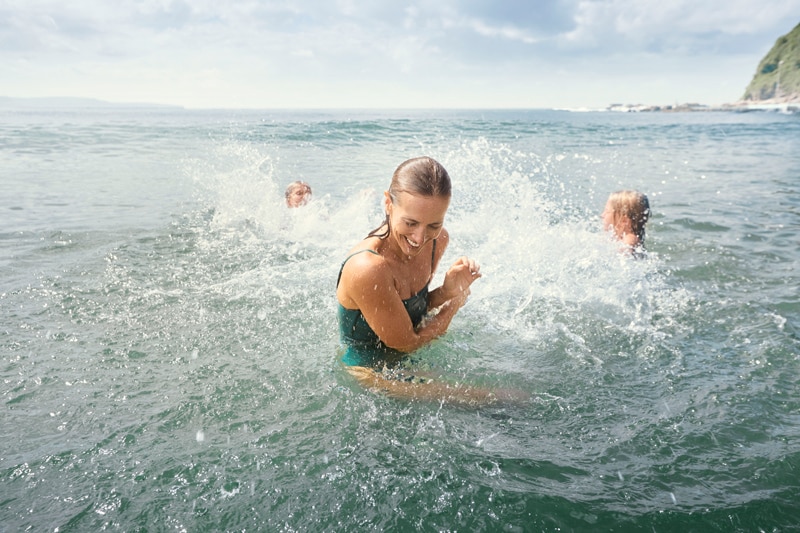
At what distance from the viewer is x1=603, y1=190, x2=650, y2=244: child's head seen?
6.68 meters

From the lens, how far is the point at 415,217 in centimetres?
294

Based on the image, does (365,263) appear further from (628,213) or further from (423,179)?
(628,213)

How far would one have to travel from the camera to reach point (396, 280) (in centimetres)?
334

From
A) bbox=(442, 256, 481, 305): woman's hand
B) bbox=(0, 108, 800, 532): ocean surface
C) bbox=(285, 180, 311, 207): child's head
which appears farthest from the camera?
bbox=(285, 180, 311, 207): child's head

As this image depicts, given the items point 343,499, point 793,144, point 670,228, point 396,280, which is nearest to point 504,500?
point 343,499

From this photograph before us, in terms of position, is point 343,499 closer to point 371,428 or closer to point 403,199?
point 371,428

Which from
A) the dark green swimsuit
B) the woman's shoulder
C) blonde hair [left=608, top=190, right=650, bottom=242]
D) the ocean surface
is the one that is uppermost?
the woman's shoulder

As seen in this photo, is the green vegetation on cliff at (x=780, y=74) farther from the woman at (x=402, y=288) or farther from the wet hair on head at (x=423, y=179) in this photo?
the wet hair on head at (x=423, y=179)

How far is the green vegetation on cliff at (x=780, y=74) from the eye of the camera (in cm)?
11216

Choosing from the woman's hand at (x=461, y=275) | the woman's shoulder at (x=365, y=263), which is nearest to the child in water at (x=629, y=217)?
the woman's hand at (x=461, y=275)

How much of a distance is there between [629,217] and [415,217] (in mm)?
4929

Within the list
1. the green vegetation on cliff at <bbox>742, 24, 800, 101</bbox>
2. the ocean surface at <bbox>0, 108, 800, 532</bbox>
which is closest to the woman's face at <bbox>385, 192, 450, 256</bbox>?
the ocean surface at <bbox>0, 108, 800, 532</bbox>

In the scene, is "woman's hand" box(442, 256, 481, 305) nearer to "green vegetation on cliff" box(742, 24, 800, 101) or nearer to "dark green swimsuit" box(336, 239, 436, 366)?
"dark green swimsuit" box(336, 239, 436, 366)

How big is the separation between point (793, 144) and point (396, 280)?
3082 cm
